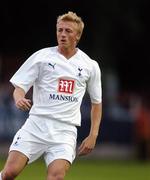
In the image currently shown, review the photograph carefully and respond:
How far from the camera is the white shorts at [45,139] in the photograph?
40.3 ft

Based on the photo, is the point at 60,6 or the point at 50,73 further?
the point at 60,6

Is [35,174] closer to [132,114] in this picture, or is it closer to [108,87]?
[132,114]

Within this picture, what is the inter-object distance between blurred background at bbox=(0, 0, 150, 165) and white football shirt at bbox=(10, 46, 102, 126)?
1485 centimetres

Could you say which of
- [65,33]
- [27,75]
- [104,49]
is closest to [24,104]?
[27,75]

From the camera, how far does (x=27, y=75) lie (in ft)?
40.5

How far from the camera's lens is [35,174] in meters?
21.7

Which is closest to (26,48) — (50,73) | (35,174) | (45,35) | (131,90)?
(45,35)

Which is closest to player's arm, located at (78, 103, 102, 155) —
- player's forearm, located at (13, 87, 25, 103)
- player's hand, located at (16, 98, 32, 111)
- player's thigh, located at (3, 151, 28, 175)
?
player's thigh, located at (3, 151, 28, 175)

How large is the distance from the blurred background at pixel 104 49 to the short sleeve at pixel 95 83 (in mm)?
14643

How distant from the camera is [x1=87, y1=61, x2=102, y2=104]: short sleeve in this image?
1265cm

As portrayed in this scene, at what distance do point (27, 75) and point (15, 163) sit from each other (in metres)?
1.08

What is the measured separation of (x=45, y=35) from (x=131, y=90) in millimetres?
5369

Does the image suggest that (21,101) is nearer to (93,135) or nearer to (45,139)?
(45,139)

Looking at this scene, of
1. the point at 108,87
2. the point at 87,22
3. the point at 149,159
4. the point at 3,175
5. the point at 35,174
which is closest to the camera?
the point at 3,175
